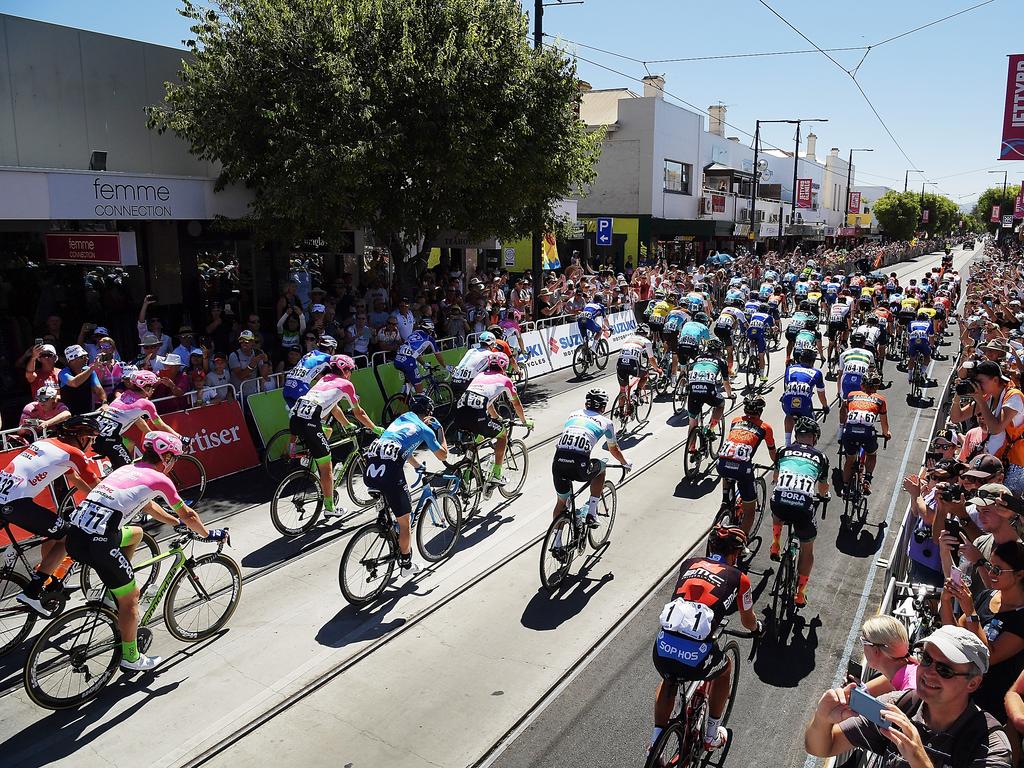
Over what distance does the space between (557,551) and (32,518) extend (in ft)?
15.7

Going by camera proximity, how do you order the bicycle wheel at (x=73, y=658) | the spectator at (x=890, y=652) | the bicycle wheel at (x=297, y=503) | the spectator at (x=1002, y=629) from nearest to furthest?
the spectator at (x=890, y=652)
the spectator at (x=1002, y=629)
the bicycle wheel at (x=73, y=658)
the bicycle wheel at (x=297, y=503)

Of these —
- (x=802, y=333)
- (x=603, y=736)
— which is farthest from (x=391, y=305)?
(x=603, y=736)

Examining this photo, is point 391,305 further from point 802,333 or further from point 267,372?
point 802,333

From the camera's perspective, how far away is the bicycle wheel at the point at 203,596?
23.2 ft

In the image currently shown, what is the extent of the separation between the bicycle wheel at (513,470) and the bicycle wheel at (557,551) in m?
2.36

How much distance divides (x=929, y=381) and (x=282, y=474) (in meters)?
14.7

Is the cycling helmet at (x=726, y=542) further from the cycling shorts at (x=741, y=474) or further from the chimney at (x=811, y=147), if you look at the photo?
the chimney at (x=811, y=147)

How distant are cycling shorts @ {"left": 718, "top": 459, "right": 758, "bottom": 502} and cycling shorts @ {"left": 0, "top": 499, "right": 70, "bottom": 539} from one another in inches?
248

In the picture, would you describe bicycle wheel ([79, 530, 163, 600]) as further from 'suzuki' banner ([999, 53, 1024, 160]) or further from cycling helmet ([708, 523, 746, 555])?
'suzuki' banner ([999, 53, 1024, 160])

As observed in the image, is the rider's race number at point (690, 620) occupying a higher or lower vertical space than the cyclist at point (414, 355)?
lower

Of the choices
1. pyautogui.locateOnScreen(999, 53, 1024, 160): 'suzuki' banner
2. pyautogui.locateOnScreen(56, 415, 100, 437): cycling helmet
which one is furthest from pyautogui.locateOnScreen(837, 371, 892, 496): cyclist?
pyautogui.locateOnScreen(999, 53, 1024, 160): 'suzuki' banner

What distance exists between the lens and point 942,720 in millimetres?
3713

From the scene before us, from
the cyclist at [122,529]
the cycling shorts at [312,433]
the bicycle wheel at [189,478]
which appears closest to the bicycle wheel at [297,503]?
the cycling shorts at [312,433]

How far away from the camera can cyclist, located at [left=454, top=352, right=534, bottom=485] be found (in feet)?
32.3
